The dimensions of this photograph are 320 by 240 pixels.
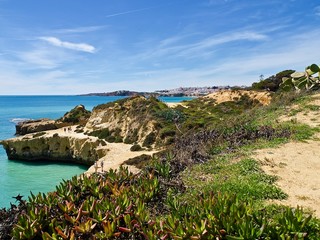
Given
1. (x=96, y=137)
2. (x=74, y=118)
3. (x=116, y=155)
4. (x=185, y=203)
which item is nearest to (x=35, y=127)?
(x=74, y=118)

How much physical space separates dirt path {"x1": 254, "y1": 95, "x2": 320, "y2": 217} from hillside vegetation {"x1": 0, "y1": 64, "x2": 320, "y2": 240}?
292mm

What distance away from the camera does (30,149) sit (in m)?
42.8

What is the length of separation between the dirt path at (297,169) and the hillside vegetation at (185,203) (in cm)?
29

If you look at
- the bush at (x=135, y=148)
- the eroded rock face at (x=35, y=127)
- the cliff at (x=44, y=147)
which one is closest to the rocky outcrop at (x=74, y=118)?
the eroded rock face at (x=35, y=127)

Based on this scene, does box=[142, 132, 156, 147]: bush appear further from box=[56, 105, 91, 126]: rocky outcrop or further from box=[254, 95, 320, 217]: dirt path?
box=[56, 105, 91, 126]: rocky outcrop

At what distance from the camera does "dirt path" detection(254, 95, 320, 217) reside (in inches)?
285

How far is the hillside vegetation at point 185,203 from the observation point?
201 inches

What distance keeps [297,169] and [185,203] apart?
15.2 feet

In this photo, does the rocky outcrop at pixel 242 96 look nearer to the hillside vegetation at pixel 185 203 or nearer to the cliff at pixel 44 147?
the cliff at pixel 44 147

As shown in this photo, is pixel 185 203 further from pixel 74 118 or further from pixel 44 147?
pixel 74 118

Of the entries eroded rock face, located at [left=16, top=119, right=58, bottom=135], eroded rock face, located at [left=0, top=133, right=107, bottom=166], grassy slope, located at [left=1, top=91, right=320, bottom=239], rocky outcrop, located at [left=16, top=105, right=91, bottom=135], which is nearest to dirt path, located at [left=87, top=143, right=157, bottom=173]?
eroded rock face, located at [left=0, top=133, right=107, bottom=166]

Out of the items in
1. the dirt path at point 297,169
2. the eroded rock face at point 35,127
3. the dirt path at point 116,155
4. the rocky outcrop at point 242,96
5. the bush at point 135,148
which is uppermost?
the rocky outcrop at point 242,96

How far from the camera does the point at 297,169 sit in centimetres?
940

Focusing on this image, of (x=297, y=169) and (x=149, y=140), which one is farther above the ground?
(x=297, y=169)
